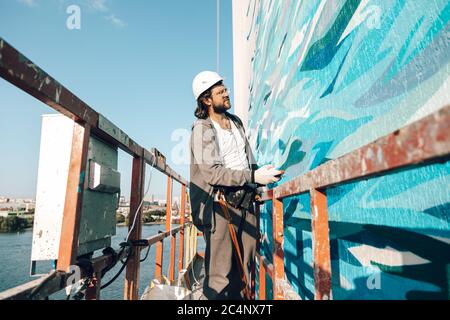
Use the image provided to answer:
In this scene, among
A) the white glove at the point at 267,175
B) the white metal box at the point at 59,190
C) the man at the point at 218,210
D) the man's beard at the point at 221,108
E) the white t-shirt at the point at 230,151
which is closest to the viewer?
the white metal box at the point at 59,190

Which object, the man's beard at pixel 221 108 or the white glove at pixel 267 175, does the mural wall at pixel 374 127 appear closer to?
the white glove at pixel 267 175

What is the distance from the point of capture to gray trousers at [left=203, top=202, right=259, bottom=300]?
1.89 m

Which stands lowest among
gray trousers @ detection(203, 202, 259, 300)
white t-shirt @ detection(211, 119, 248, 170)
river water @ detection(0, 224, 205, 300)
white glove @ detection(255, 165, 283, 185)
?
river water @ detection(0, 224, 205, 300)

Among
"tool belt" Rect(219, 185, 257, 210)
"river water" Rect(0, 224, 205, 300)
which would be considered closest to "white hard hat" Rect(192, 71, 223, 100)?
"tool belt" Rect(219, 185, 257, 210)

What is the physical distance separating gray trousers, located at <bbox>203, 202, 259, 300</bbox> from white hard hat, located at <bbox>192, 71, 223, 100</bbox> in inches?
40.0

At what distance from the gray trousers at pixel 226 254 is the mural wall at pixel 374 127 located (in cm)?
46

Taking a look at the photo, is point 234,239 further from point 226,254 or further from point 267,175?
point 267,175

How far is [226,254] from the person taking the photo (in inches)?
75.5

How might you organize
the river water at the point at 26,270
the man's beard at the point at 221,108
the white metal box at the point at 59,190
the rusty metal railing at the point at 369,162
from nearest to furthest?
the rusty metal railing at the point at 369,162, the white metal box at the point at 59,190, the man's beard at the point at 221,108, the river water at the point at 26,270

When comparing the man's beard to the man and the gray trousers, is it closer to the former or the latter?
the man

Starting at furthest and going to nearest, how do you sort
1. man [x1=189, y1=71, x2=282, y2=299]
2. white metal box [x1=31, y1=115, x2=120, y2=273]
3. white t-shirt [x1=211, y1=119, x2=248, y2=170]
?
white t-shirt [x1=211, y1=119, x2=248, y2=170] < man [x1=189, y1=71, x2=282, y2=299] < white metal box [x1=31, y1=115, x2=120, y2=273]

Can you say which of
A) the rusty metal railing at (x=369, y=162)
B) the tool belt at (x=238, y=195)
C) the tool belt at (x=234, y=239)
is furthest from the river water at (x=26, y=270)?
the rusty metal railing at (x=369, y=162)

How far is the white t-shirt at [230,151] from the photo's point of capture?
215 centimetres
